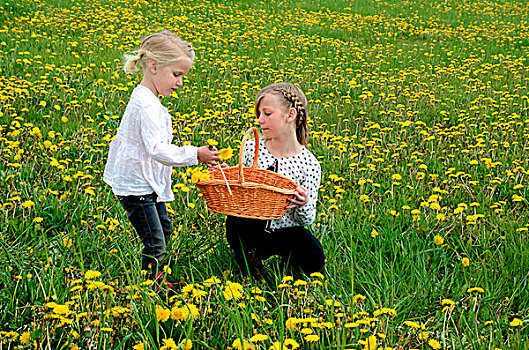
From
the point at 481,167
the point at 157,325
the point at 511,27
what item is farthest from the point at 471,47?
the point at 157,325

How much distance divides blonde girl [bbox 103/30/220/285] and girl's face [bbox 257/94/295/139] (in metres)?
0.42

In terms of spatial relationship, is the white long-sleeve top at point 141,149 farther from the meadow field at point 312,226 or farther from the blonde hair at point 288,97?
the blonde hair at point 288,97

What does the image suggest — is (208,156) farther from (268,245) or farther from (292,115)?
(268,245)

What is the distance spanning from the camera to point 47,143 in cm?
347

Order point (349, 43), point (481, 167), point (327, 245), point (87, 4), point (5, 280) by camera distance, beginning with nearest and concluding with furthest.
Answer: point (5, 280)
point (327, 245)
point (481, 167)
point (349, 43)
point (87, 4)

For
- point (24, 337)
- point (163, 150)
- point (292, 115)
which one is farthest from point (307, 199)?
point (24, 337)

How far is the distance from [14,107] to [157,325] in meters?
3.52

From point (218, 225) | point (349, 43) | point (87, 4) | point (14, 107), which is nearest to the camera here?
point (218, 225)

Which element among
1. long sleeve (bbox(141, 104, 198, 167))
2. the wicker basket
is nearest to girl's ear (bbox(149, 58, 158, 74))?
long sleeve (bbox(141, 104, 198, 167))

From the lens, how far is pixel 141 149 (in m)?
2.52

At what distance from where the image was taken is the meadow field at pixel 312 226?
212 centimetres

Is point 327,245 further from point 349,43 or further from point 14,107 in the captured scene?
point 349,43

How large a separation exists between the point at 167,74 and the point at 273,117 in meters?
0.57

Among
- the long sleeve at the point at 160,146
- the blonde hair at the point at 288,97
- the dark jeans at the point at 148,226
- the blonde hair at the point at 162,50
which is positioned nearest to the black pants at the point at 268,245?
the dark jeans at the point at 148,226
